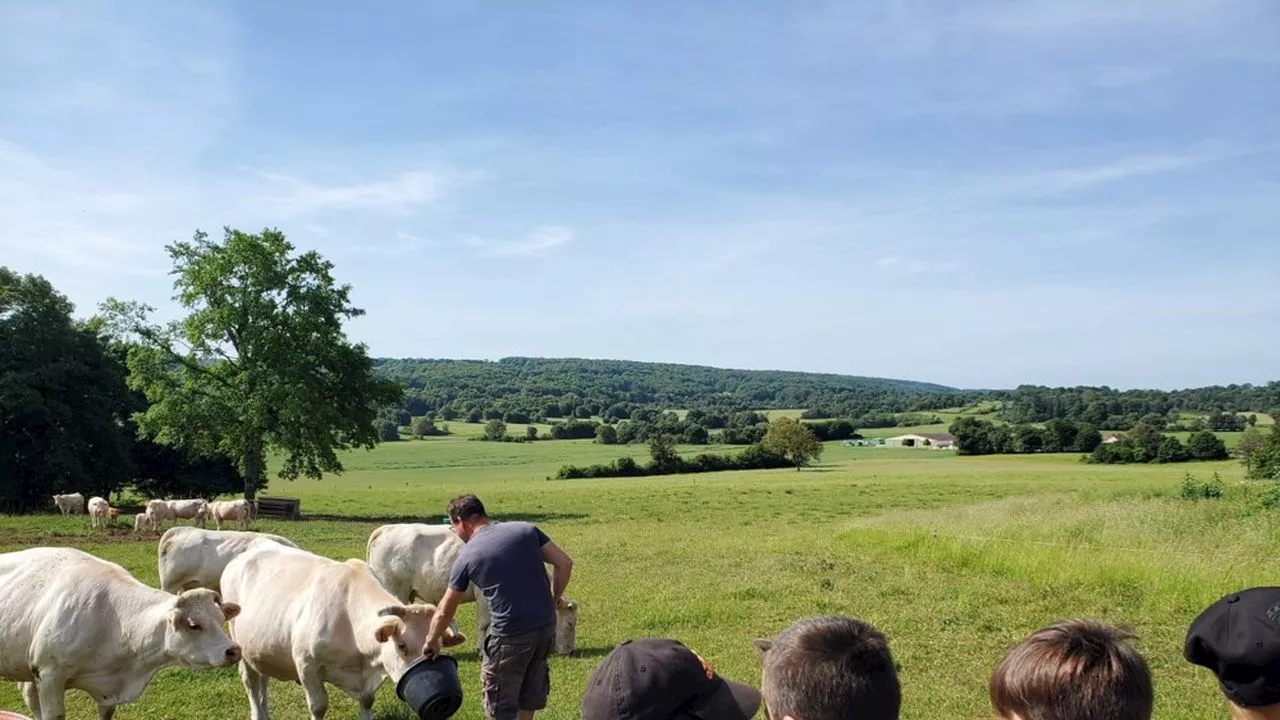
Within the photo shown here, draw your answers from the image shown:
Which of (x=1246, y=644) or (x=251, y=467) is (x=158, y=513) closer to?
(x=251, y=467)

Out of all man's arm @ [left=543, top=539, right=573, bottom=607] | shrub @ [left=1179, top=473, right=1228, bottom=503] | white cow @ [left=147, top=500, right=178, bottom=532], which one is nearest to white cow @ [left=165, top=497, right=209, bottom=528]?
white cow @ [left=147, top=500, right=178, bottom=532]

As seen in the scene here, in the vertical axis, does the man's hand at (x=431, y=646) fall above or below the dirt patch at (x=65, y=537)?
above

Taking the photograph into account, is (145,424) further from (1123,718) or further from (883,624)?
(1123,718)

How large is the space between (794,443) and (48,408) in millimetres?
61282

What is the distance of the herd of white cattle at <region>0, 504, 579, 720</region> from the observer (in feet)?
24.2

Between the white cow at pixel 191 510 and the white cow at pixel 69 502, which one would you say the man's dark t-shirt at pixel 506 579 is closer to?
the white cow at pixel 191 510

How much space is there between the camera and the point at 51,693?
24.3 feet

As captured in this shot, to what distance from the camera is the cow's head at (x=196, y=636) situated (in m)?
7.32

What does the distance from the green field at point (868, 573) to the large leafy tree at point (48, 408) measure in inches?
281

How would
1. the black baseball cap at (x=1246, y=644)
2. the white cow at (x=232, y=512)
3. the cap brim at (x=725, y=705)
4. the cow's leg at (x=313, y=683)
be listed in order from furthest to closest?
the white cow at (x=232, y=512), the cow's leg at (x=313, y=683), the cap brim at (x=725, y=705), the black baseball cap at (x=1246, y=644)

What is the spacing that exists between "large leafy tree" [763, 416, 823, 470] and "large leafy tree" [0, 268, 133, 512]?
58038mm

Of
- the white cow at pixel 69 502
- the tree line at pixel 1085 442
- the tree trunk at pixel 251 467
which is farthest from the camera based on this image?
the tree line at pixel 1085 442

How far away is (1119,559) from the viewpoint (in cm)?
1636

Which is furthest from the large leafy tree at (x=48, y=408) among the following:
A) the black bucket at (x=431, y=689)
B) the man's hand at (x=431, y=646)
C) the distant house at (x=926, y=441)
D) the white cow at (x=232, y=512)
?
the distant house at (x=926, y=441)
